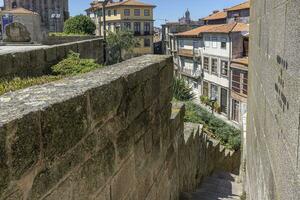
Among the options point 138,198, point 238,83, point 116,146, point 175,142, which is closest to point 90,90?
point 116,146

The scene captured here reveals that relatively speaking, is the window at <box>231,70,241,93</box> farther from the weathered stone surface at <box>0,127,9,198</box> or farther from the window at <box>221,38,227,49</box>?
Result: the weathered stone surface at <box>0,127,9,198</box>

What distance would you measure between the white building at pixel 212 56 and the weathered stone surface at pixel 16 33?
72.8 ft

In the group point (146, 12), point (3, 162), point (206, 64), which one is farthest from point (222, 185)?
point (146, 12)

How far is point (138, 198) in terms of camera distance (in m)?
4.13

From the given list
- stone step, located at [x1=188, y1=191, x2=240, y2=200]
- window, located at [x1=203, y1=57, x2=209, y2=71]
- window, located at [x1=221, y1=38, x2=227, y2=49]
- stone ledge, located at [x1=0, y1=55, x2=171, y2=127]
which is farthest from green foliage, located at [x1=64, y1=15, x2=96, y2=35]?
Result: stone ledge, located at [x1=0, y1=55, x2=171, y2=127]

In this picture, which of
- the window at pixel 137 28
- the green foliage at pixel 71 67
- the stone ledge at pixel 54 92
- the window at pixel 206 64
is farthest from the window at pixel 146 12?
the stone ledge at pixel 54 92

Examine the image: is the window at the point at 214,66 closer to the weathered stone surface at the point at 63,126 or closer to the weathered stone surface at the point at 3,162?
the weathered stone surface at the point at 63,126

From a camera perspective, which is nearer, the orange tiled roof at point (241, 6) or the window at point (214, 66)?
the window at point (214, 66)

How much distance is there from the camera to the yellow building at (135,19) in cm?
6400

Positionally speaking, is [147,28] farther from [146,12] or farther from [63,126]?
[63,126]

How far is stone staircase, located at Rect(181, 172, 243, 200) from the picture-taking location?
9777mm

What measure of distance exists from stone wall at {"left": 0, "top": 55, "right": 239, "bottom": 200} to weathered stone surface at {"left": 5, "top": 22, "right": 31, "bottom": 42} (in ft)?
24.2

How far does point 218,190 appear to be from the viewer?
36.6 feet

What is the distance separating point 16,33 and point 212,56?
28160 mm
